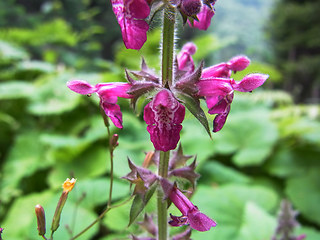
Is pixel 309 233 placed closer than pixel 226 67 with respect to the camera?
No

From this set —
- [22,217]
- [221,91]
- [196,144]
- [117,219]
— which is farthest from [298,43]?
[221,91]

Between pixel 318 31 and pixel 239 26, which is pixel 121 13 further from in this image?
pixel 239 26

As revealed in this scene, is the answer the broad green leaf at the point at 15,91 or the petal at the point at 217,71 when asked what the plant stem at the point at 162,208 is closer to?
the petal at the point at 217,71

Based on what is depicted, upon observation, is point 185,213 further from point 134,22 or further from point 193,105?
point 134,22

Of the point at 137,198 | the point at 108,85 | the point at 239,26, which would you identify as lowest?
the point at 239,26

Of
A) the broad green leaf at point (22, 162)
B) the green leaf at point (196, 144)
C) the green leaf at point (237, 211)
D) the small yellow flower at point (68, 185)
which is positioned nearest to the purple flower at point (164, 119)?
the small yellow flower at point (68, 185)

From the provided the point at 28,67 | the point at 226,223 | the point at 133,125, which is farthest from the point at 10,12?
the point at 226,223
